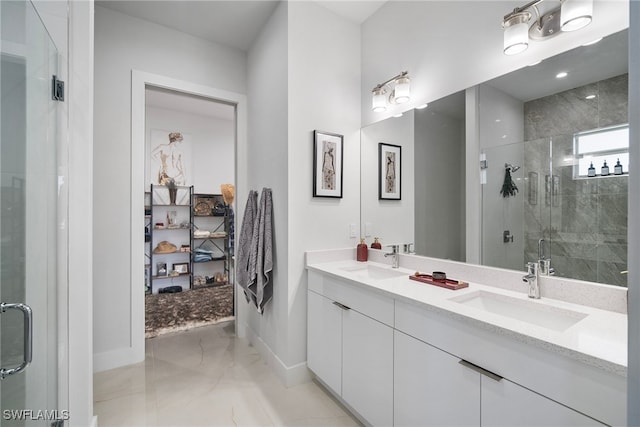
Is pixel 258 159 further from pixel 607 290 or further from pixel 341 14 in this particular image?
pixel 607 290

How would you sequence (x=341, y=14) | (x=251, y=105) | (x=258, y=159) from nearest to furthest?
(x=341, y=14)
(x=258, y=159)
(x=251, y=105)

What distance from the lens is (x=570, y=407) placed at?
2.76ft

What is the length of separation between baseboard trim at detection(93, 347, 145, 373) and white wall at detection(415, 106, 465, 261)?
2.49 m

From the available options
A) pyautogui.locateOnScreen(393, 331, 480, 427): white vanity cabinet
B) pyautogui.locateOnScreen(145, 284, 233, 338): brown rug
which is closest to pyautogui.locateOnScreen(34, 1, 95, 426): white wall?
pyautogui.locateOnScreen(145, 284, 233, 338): brown rug

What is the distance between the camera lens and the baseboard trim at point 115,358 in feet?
7.54

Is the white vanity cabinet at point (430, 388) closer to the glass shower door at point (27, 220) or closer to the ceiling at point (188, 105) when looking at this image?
the glass shower door at point (27, 220)

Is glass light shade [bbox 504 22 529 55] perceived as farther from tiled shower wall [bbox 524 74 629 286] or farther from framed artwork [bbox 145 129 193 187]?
framed artwork [bbox 145 129 193 187]

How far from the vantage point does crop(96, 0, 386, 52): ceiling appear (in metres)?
2.29

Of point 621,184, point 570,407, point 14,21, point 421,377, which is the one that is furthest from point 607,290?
point 14,21

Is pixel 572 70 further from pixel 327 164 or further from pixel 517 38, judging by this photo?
pixel 327 164

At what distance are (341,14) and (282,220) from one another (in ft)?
5.85

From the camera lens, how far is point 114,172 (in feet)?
7.88

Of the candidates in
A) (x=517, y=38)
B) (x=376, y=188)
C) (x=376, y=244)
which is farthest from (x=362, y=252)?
(x=517, y=38)

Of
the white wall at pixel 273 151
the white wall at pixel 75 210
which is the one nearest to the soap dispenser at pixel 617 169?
the white wall at pixel 273 151
